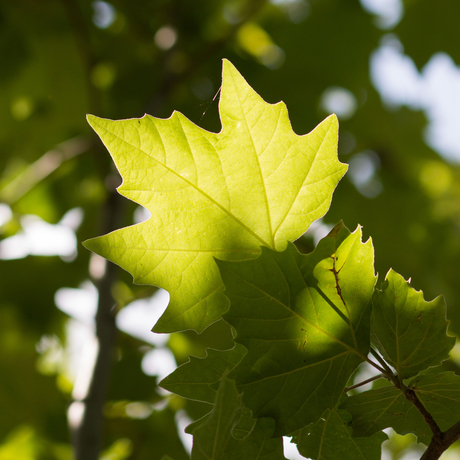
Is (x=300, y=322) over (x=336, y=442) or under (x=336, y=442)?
over

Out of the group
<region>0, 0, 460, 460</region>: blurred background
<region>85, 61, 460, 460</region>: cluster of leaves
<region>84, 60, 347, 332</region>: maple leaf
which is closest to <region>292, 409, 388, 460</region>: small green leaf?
<region>85, 61, 460, 460</region>: cluster of leaves

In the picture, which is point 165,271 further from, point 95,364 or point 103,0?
point 103,0

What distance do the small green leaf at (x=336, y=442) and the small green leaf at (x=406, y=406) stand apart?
0.04ft

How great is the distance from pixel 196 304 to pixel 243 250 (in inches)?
2.2

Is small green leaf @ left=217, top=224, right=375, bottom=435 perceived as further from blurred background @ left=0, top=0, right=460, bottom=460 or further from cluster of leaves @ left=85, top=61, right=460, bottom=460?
Result: blurred background @ left=0, top=0, right=460, bottom=460

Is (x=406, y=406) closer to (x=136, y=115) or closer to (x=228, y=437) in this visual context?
(x=228, y=437)

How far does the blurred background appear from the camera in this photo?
4.19ft

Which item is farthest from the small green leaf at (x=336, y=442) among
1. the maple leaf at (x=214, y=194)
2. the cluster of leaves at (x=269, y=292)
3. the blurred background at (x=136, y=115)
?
the blurred background at (x=136, y=115)

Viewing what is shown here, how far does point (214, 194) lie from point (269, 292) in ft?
0.34

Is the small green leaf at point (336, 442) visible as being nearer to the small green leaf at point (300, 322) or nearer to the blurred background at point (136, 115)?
the small green leaf at point (300, 322)

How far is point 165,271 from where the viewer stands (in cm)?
37

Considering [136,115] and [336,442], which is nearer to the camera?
[336,442]

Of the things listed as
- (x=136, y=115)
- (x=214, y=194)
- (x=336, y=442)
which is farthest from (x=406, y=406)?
(x=136, y=115)

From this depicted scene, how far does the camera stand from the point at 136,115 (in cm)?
150
